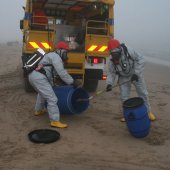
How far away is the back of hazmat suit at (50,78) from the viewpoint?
688 centimetres

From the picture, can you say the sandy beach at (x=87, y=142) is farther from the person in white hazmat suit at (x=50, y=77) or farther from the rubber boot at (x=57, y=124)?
the person in white hazmat suit at (x=50, y=77)

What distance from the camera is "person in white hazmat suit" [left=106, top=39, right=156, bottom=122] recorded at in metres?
6.84

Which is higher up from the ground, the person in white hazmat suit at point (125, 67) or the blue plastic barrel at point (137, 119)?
the person in white hazmat suit at point (125, 67)

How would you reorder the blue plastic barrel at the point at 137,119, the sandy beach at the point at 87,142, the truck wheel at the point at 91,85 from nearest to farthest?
1. the sandy beach at the point at 87,142
2. the blue plastic barrel at the point at 137,119
3. the truck wheel at the point at 91,85

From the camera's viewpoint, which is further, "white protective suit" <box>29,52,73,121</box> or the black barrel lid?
"white protective suit" <box>29,52,73,121</box>

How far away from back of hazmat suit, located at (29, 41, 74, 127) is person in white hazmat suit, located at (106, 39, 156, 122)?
0.85 metres

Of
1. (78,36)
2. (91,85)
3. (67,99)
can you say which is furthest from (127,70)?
(78,36)

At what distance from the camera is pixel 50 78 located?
7203 millimetres

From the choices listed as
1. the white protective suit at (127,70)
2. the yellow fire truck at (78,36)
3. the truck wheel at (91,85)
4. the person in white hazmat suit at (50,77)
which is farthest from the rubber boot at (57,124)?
the truck wheel at (91,85)

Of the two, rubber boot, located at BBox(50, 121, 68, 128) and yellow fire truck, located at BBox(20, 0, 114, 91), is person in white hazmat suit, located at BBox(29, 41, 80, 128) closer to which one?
rubber boot, located at BBox(50, 121, 68, 128)

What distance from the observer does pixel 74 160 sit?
5.28 metres

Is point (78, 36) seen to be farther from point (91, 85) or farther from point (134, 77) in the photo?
point (134, 77)

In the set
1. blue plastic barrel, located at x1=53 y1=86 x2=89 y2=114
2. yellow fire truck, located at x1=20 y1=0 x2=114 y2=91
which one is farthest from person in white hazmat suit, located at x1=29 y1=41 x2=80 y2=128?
yellow fire truck, located at x1=20 y1=0 x2=114 y2=91

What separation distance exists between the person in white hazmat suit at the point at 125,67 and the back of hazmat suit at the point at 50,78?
85 centimetres
